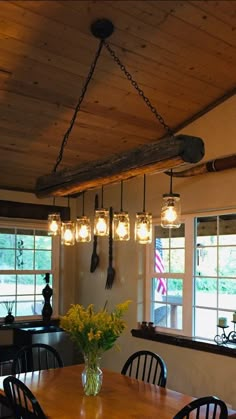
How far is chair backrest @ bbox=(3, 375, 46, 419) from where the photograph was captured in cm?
253

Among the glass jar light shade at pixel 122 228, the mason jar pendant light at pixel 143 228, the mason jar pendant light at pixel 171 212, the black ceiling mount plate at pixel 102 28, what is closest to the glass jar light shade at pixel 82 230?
the glass jar light shade at pixel 122 228

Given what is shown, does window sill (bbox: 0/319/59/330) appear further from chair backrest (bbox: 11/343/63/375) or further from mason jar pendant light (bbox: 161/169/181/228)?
mason jar pendant light (bbox: 161/169/181/228)

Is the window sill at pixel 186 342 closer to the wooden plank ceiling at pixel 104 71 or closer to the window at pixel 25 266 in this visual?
the window at pixel 25 266

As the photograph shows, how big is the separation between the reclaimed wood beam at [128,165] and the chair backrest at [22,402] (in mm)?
1304

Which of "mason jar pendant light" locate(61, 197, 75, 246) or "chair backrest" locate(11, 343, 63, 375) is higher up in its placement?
"mason jar pendant light" locate(61, 197, 75, 246)

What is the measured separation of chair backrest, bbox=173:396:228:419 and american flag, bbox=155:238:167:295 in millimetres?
2122

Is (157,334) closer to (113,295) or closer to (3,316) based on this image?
(113,295)

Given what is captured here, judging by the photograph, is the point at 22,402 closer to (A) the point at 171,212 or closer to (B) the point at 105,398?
(B) the point at 105,398

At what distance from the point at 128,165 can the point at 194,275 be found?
2.12 m

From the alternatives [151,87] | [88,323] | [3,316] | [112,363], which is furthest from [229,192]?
[3,316]

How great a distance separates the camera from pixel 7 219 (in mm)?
5469

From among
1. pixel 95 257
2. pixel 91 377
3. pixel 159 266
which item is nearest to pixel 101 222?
pixel 91 377

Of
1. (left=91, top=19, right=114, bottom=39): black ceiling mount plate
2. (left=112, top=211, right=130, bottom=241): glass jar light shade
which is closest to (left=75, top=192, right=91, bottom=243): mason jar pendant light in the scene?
(left=112, top=211, right=130, bottom=241): glass jar light shade

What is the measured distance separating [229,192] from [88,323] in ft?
6.08
